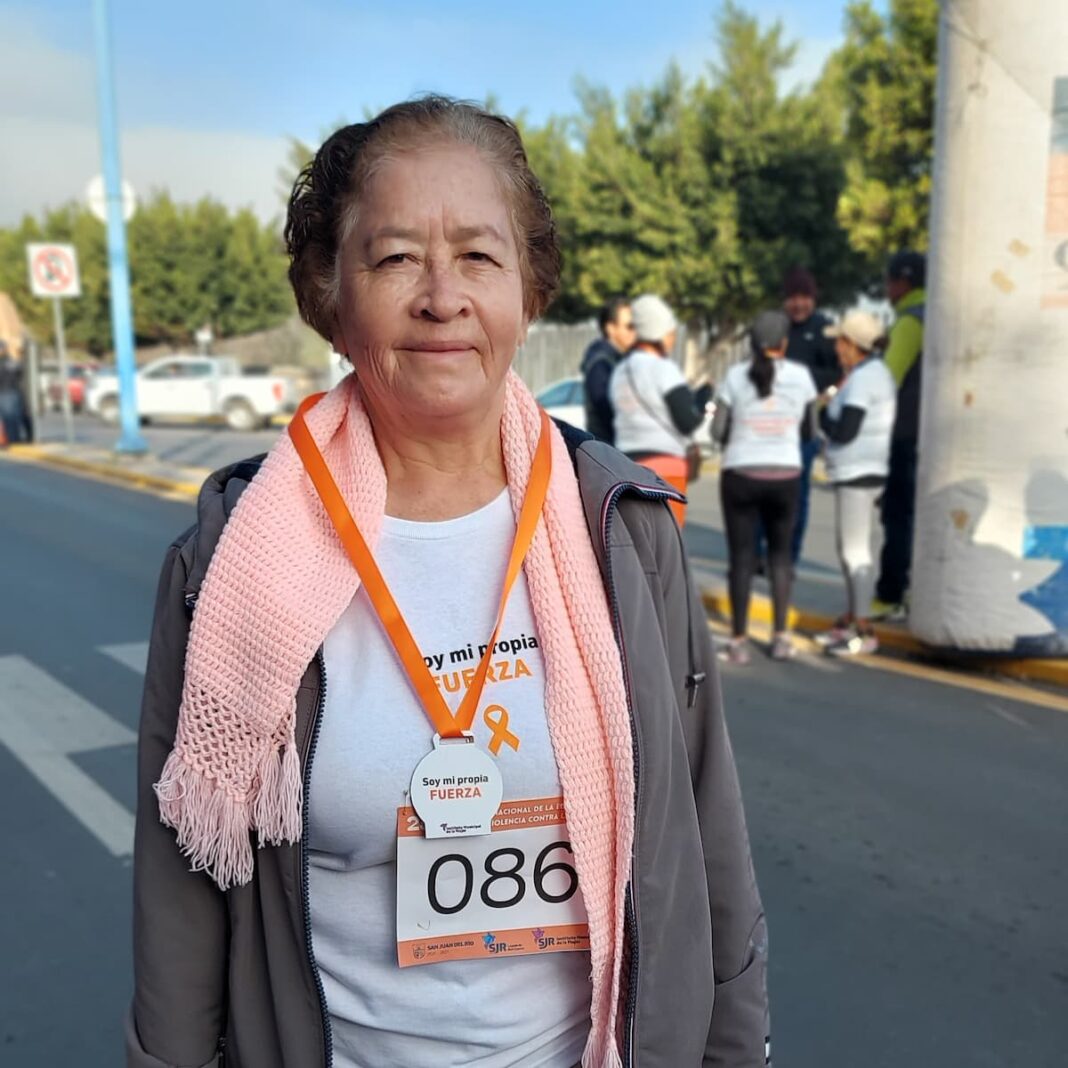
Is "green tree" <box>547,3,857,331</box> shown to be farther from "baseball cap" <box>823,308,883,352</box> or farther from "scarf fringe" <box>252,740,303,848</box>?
"scarf fringe" <box>252,740,303,848</box>

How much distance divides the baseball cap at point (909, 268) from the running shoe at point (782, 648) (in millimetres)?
2383

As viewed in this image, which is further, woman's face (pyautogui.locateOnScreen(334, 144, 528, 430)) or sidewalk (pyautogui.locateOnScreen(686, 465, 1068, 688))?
sidewalk (pyautogui.locateOnScreen(686, 465, 1068, 688))

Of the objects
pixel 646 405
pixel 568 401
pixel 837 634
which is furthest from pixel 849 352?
pixel 568 401

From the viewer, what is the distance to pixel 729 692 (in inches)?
221

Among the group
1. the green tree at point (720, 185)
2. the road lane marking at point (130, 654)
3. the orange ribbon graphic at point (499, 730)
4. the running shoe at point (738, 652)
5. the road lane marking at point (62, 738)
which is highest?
the green tree at point (720, 185)

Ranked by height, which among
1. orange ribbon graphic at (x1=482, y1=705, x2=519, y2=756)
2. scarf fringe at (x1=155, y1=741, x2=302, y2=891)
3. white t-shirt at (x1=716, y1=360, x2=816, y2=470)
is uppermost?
white t-shirt at (x1=716, y1=360, x2=816, y2=470)

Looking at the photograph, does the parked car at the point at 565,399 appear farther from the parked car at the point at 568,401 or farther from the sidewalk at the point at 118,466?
the sidewalk at the point at 118,466

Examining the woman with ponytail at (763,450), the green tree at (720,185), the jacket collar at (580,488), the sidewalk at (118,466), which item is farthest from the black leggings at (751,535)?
the green tree at (720,185)

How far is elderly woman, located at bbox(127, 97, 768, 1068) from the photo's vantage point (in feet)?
4.66

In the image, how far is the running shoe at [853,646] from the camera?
20.4 feet

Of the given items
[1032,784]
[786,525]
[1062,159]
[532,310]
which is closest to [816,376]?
[786,525]

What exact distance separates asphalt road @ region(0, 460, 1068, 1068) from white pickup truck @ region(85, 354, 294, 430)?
1968cm

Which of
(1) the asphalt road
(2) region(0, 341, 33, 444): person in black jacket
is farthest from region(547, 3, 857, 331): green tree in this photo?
(1) the asphalt road

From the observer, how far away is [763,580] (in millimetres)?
8055
